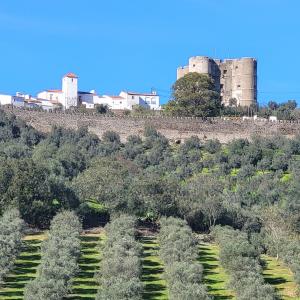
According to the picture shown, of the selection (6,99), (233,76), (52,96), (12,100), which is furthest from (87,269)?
(52,96)

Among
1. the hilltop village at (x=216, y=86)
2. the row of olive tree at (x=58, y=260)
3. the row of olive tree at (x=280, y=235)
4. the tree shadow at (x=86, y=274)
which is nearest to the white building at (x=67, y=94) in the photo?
the hilltop village at (x=216, y=86)

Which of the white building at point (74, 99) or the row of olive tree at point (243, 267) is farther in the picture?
the white building at point (74, 99)

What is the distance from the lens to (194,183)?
63875mm

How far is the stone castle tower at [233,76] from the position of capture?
106 m

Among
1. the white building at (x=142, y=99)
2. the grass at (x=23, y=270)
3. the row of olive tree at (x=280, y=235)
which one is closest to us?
the grass at (x=23, y=270)

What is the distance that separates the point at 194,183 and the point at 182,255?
60.8 feet

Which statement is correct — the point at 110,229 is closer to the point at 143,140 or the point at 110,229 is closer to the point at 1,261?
the point at 1,261

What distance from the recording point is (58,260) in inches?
1642

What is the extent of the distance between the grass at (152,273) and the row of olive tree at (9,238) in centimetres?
625

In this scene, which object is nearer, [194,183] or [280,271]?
[280,271]

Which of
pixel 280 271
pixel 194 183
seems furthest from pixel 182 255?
pixel 194 183

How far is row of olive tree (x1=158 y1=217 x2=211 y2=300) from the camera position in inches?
1446

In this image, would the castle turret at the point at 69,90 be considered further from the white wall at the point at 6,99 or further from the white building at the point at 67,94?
the white wall at the point at 6,99

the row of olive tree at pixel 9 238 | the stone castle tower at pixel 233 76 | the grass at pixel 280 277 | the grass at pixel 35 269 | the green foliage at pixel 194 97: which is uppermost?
the stone castle tower at pixel 233 76
